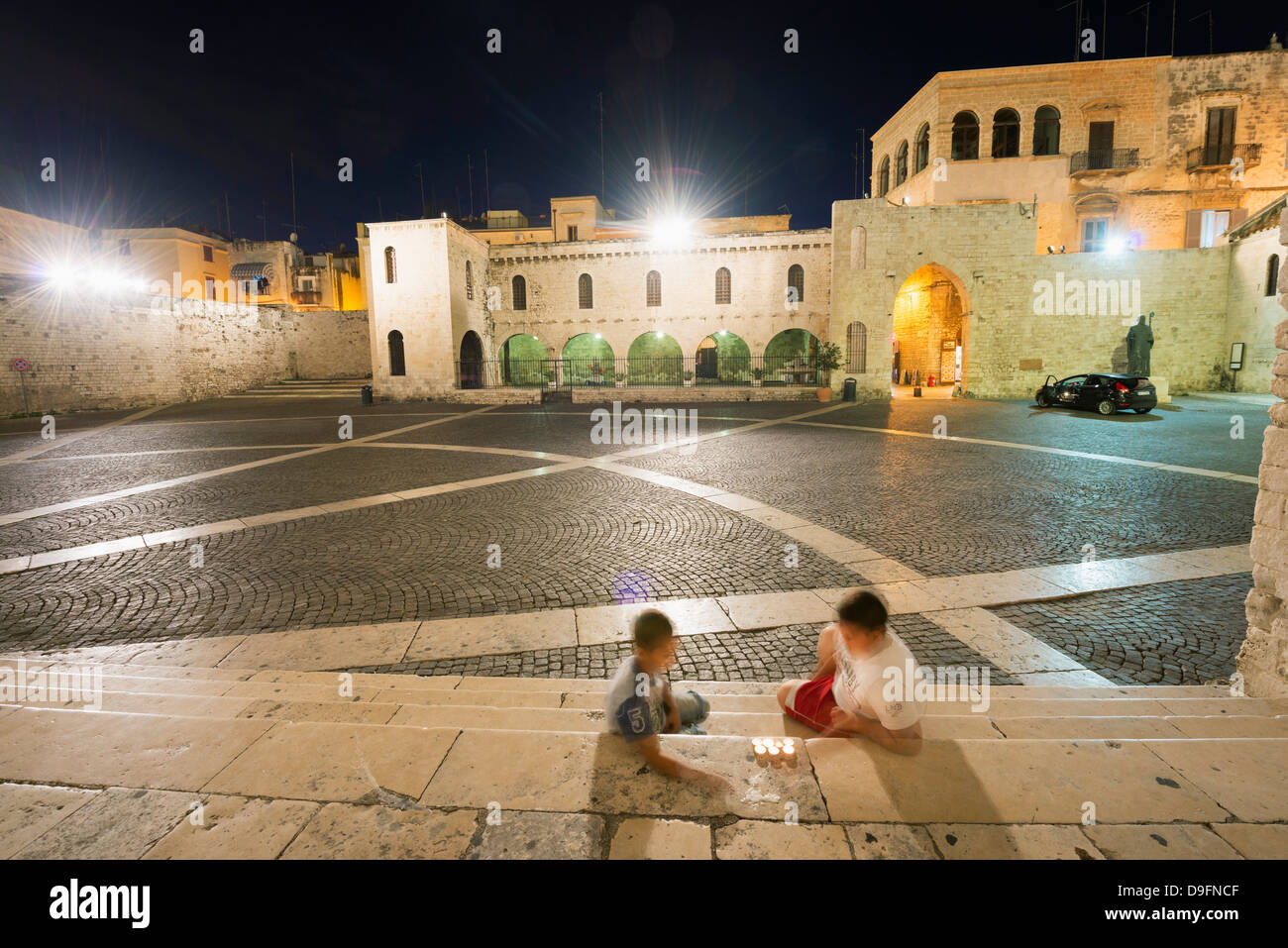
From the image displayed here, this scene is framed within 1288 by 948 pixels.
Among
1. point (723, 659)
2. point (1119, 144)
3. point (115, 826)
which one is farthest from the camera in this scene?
point (1119, 144)

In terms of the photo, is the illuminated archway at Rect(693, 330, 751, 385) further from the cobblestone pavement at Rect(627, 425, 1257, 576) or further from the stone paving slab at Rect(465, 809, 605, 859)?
the stone paving slab at Rect(465, 809, 605, 859)

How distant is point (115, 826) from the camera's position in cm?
207

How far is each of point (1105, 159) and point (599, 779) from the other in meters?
37.7

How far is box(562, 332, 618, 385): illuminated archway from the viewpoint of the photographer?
34.1 m

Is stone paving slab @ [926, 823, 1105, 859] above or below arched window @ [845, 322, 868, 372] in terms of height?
below

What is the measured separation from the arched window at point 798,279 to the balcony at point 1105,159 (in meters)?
13.1

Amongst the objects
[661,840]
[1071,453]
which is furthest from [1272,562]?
[1071,453]

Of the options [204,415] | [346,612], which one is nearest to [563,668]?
[346,612]

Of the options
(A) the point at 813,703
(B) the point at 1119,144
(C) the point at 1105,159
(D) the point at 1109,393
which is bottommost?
A: (A) the point at 813,703

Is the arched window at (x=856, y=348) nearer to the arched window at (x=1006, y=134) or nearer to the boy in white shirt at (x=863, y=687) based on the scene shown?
the arched window at (x=1006, y=134)

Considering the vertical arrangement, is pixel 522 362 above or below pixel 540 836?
above

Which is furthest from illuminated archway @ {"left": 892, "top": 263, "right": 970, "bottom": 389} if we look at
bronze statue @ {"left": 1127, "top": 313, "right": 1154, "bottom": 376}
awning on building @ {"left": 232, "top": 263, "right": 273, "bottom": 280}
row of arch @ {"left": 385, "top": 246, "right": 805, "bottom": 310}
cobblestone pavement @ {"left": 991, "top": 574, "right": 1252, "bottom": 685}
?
awning on building @ {"left": 232, "top": 263, "right": 273, "bottom": 280}

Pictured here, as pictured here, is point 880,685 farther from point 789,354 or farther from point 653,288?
point 789,354
